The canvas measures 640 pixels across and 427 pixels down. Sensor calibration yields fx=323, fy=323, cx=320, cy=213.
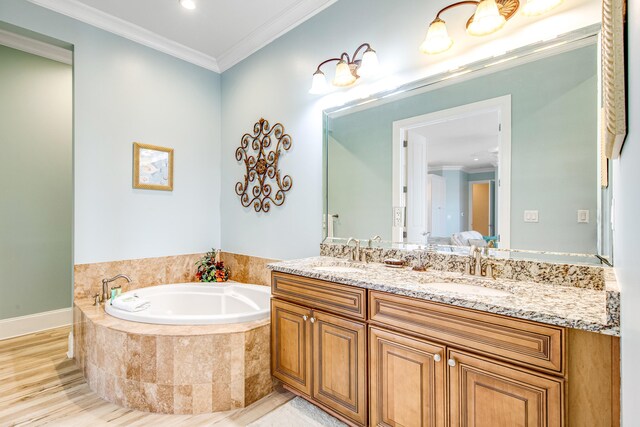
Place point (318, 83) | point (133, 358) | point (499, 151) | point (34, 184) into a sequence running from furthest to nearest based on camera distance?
1. point (34, 184)
2. point (318, 83)
3. point (133, 358)
4. point (499, 151)

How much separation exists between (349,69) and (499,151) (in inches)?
46.9

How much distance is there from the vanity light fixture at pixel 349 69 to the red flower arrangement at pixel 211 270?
2.05 metres

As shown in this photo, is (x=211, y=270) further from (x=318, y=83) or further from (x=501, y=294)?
(x=501, y=294)

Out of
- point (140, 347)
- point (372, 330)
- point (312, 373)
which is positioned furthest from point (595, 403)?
point (140, 347)

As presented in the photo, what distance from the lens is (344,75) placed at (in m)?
2.32

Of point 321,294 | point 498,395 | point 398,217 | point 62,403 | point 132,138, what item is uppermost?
point 132,138

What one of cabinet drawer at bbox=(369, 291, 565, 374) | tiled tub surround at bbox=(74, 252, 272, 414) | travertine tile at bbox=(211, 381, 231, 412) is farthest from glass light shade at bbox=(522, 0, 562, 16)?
travertine tile at bbox=(211, 381, 231, 412)

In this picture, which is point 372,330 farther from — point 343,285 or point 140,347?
point 140,347

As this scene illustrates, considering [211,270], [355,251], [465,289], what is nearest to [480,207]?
[465,289]

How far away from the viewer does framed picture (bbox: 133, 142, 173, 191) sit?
3064 millimetres

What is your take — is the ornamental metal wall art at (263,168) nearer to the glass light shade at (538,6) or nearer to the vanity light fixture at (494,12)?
the vanity light fixture at (494,12)

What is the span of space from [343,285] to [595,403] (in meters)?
1.06

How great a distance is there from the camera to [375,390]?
1.60 meters

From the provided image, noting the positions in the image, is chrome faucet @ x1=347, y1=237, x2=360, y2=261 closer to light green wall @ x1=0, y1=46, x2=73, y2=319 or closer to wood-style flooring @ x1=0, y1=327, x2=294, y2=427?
wood-style flooring @ x1=0, y1=327, x2=294, y2=427
